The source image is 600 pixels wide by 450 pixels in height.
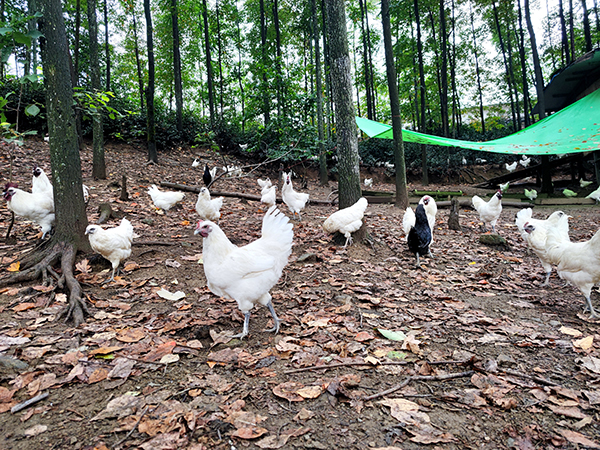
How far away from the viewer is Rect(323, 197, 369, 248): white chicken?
5.06 meters

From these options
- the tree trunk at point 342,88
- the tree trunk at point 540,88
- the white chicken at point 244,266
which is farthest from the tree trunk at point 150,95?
the tree trunk at point 540,88

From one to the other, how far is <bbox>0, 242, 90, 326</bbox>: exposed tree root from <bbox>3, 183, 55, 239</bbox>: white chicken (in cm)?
106

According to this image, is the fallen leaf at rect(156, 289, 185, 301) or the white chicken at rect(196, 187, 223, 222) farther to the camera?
the white chicken at rect(196, 187, 223, 222)

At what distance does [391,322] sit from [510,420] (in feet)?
4.29

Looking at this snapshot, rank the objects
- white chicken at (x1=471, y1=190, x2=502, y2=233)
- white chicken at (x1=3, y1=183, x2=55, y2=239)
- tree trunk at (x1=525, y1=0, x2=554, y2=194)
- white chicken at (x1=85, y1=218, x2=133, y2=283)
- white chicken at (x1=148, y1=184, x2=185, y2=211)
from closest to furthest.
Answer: white chicken at (x1=85, y1=218, x2=133, y2=283)
white chicken at (x1=3, y1=183, x2=55, y2=239)
white chicken at (x1=471, y1=190, x2=502, y2=233)
white chicken at (x1=148, y1=184, x2=185, y2=211)
tree trunk at (x1=525, y1=0, x2=554, y2=194)

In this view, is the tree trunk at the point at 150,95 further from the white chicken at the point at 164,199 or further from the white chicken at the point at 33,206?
the white chicken at the point at 33,206

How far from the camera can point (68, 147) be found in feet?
12.6

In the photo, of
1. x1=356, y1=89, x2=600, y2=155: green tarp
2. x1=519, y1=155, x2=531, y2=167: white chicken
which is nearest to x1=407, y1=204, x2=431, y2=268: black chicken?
x1=356, y1=89, x2=600, y2=155: green tarp

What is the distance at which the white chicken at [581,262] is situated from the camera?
3.35 m

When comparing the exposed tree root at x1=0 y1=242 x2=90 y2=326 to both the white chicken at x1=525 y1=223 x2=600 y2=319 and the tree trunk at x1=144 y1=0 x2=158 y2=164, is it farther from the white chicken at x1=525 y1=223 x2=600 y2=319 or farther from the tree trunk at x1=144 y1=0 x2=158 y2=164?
the tree trunk at x1=144 y1=0 x2=158 y2=164

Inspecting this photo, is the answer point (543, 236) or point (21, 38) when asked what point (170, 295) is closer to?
point (21, 38)

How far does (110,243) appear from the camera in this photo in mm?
3941

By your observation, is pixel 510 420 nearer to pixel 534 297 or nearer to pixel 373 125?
pixel 534 297

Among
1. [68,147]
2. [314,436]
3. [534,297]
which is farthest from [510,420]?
[68,147]
